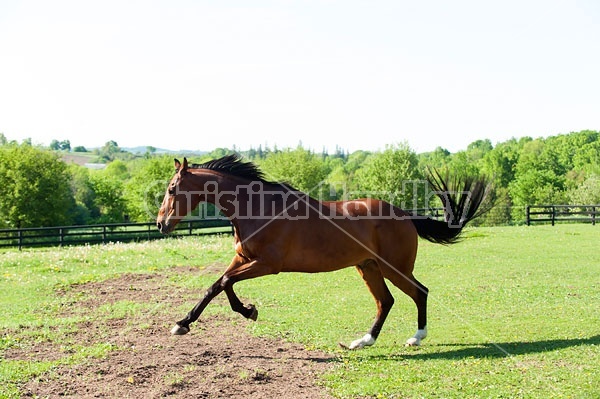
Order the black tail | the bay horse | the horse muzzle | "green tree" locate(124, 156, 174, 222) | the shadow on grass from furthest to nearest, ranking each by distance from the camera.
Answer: "green tree" locate(124, 156, 174, 222) < the black tail < the horse muzzle < the bay horse < the shadow on grass

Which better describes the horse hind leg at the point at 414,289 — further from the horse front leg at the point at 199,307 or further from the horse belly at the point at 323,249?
the horse front leg at the point at 199,307

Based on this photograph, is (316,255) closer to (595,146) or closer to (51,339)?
(51,339)

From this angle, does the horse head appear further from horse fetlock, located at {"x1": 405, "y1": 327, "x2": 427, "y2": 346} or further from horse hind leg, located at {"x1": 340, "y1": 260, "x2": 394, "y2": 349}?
horse fetlock, located at {"x1": 405, "y1": 327, "x2": 427, "y2": 346}

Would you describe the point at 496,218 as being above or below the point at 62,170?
below

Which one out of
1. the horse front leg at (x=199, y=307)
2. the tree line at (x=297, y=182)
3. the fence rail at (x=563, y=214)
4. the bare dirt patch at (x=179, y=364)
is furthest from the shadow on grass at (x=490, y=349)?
the fence rail at (x=563, y=214)

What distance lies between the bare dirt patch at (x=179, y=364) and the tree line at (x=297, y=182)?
17789mm

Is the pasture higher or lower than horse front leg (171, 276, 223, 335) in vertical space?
lower

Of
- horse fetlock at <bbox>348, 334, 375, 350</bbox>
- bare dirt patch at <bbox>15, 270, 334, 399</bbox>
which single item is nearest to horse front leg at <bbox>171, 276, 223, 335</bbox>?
bare dirt patch at <bbox>15, 270, 334, 399</bbox>

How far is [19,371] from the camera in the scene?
6.15 metres

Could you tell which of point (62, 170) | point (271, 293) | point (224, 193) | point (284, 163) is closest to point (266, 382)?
point (224, 193)

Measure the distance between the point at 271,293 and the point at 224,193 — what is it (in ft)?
15.6

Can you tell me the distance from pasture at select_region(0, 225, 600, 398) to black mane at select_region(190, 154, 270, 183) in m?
2.34

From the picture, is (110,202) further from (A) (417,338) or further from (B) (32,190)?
(A) (417,338)

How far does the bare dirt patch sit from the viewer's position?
549cm
